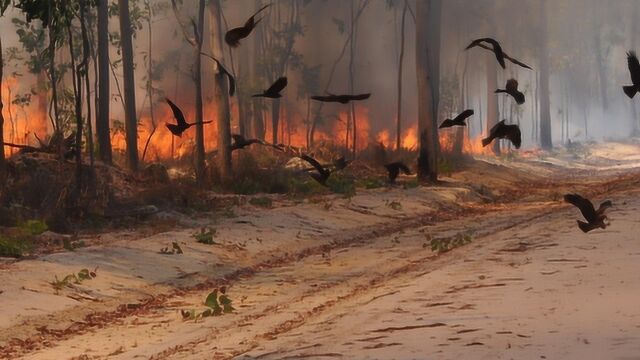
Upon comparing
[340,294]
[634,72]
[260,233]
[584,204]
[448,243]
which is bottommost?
[340,294]

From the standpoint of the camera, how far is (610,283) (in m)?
13.3

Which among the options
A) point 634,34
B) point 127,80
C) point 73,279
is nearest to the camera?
point 73,279

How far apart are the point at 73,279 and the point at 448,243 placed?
6.16 metres

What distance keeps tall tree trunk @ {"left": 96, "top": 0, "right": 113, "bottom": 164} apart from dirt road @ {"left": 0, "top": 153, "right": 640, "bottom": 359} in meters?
7.12

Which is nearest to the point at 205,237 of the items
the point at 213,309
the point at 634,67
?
the point at 213,309

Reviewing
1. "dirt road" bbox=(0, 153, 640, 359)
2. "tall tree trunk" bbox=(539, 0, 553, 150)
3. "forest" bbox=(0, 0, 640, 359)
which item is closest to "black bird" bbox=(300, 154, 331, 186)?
"forest" bbox=(0, 0, 640, 359)

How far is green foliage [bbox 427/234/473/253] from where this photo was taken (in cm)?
1903

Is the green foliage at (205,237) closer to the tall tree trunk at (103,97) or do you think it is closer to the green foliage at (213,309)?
the green foliage at (213,309)

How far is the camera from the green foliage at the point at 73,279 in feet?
49.2

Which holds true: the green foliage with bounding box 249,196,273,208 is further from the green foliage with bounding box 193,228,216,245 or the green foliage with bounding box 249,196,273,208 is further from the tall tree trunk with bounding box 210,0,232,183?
the green foliage with bounding box 193,228,216,245

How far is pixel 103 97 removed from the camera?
1213 inches

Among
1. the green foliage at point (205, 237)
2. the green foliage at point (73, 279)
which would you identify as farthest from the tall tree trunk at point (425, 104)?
the green foliage at point (73, 279)

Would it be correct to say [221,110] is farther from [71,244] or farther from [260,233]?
[71,244]

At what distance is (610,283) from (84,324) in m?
5.41
